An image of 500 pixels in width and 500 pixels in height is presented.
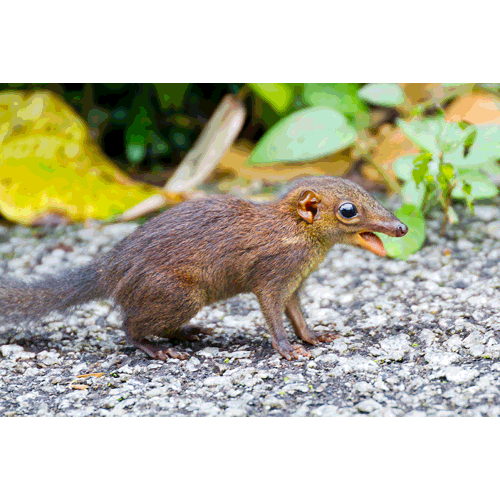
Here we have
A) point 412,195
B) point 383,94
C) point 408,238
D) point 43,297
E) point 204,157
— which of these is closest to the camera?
point 43,297

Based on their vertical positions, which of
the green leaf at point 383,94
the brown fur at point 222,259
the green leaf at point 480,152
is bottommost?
the brown fur at point 222,259

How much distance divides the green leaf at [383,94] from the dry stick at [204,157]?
5.45ft

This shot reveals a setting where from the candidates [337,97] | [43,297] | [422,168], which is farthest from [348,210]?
[337,97]

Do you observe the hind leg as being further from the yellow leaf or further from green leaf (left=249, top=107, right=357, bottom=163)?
the yellow leaf

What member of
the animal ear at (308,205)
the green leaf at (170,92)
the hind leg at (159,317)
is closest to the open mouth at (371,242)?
the animal ear at (308,205)

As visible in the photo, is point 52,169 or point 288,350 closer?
point 288,350

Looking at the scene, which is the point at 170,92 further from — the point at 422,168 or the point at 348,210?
the point at 348,210

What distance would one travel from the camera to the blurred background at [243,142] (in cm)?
634

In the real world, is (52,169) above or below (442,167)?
below

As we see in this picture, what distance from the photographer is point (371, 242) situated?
4852 millimetres

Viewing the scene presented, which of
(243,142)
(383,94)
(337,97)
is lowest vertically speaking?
(243,142)

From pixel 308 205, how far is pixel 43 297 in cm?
211

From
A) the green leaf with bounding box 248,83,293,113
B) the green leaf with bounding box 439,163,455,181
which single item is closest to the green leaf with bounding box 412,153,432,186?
the green leaf with bounding box 439,163,455,181

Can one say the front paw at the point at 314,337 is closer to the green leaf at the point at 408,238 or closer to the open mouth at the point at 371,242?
the open mouth at the point at 371,242
